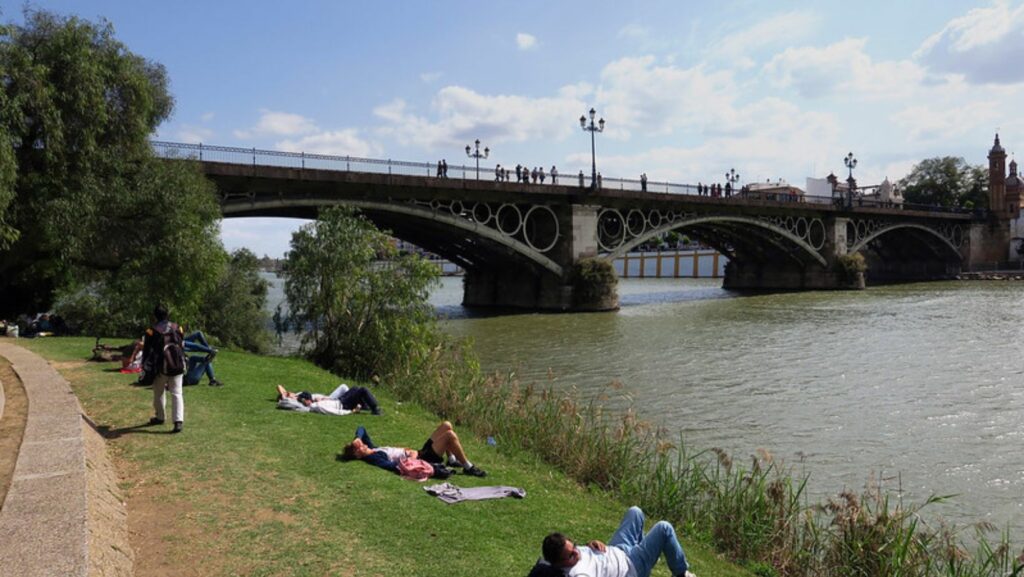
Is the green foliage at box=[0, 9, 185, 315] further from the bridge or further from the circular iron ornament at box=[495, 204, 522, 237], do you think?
the circular iron ornament at box=[495, 204, 522, 237]

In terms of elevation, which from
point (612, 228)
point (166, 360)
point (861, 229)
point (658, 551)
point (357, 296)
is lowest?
point (658, 551)

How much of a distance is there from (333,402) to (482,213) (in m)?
28.1

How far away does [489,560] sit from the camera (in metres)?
5.53

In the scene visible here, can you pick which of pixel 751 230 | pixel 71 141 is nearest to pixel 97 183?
pixel 71 141

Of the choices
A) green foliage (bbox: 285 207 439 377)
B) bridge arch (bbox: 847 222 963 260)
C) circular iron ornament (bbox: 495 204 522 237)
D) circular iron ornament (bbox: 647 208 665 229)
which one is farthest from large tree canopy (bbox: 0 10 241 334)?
bridge arch (bbox: 847 222 963 260)

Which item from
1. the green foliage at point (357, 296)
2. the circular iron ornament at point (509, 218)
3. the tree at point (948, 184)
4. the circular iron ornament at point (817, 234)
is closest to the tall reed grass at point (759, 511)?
the green foliage at point (357, 296)

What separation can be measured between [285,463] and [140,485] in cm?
143

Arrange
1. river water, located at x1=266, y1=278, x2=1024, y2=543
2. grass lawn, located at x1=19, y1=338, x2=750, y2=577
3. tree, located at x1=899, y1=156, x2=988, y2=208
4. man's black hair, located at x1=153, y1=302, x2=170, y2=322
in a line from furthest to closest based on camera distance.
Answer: tree, located at x1=899, y1=156, x2=988, y2=208 → river water, located at x1=266, y1=278, x2=1024, y2=543 → man's black hair, located at x1=153, y1=302, x2=170, y2=322 → grass lawn, located at x1=19, y1=338, x2=750, y2=577

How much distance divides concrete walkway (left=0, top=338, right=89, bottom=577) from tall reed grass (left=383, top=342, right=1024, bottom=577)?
5.58 m

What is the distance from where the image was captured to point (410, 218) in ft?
112

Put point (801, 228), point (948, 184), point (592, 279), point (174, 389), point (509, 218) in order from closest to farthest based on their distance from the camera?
point (174, 389) < point (592, 279) < point (509, 218) < point (801, 228) < point (948, 184)

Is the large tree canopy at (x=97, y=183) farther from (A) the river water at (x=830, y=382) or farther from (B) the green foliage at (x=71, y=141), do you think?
(A) the river water at (x=830, y=382)

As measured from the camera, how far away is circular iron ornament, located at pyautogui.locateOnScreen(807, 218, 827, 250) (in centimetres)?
5869

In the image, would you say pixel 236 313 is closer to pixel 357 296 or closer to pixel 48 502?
pixel 357 296
